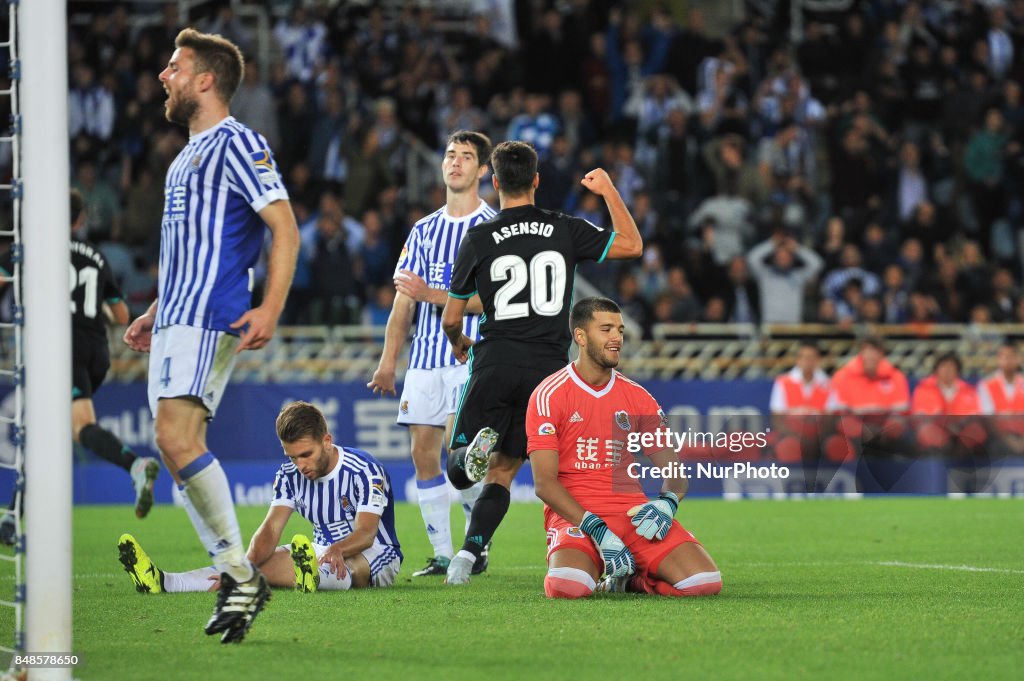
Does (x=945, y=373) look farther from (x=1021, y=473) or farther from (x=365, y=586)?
(x=365, y=586)

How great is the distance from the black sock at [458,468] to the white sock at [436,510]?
0.94 meters

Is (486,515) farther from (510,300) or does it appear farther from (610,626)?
(610,626)

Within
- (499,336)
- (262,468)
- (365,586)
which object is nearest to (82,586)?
(365,586)

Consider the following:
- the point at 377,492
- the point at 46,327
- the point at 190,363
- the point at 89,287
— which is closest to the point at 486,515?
the point at 377,492

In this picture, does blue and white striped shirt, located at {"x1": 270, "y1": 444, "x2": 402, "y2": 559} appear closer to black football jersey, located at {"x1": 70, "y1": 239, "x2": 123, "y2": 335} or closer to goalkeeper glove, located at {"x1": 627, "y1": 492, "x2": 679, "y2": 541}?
goalkeeper glove, located at {"x1": 627, "y1": 492, "x2": 679, "y2": 541}

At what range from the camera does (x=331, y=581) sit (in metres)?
7.68

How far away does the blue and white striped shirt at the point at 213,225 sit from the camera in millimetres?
5695

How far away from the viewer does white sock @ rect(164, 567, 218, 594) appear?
7.67 m

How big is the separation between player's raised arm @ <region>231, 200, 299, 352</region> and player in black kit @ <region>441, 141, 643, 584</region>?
6.98 ft

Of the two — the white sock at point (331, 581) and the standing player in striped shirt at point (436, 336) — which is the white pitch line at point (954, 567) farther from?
the white sock at point (331, 581)

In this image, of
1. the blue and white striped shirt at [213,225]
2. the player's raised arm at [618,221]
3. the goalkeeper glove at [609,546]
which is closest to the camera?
the blue and white striped shirt at [213,225]

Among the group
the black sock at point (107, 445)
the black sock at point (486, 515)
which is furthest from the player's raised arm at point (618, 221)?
the black sock at point (107, 445)

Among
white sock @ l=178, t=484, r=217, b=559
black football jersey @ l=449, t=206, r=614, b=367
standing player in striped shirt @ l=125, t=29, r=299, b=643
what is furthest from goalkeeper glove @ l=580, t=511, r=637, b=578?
white sock @ l=178, t=484, r=217, b=559

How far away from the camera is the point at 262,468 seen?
15.8 meters
